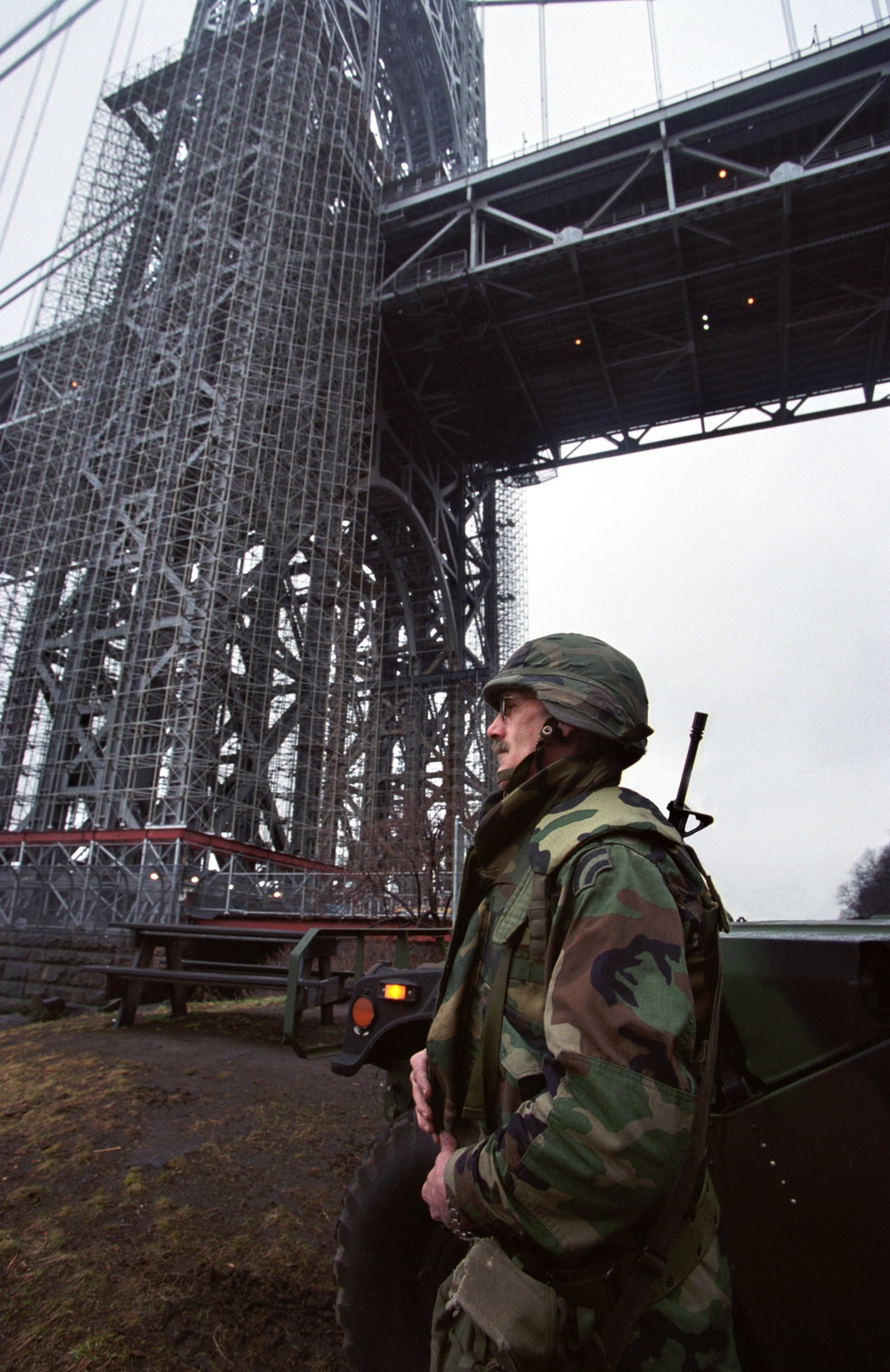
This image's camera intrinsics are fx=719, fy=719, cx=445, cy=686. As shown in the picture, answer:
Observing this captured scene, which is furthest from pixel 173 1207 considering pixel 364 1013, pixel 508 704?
pixel 508 704

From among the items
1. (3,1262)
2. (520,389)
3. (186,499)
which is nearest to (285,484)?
(186,499)

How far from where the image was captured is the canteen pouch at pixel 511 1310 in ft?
3.62

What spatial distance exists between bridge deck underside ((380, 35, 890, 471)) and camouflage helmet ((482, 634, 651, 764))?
74.4ft

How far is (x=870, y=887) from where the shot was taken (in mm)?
55562

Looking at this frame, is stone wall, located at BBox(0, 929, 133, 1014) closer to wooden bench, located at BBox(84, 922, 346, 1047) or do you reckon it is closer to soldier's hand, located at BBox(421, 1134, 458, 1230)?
wooden bench, located at BBox(84, 922, 346, 1047)

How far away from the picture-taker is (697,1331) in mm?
1256

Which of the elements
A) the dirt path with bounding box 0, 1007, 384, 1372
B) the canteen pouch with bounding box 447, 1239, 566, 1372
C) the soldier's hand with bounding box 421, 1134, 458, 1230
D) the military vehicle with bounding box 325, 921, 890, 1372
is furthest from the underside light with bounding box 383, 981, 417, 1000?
the canteen pouch with bounding box 447, 1239, 566, 1372

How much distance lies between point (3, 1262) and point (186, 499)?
65.7ft

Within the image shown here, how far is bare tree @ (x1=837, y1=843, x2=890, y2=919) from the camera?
163 feet

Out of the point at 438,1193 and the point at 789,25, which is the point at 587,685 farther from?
the point at 789,25

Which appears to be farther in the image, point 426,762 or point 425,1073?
point 426,762

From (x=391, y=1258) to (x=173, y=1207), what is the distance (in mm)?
1568

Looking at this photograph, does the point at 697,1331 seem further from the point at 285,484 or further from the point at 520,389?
the point at 520,389

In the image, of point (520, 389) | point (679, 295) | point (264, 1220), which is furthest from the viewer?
point (520, 389)
